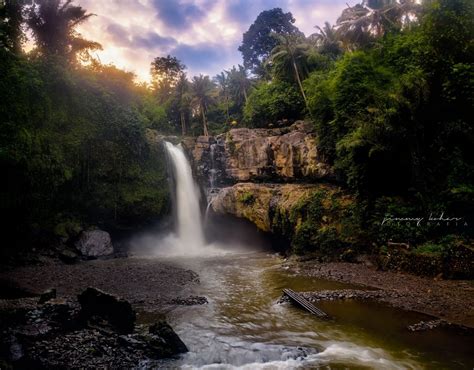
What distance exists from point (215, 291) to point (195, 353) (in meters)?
5.33

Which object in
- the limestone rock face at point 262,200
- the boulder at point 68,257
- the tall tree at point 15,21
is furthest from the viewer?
the limestone rock face at point 262,200

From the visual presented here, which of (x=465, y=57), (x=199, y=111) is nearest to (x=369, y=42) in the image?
(x=465, y=57)

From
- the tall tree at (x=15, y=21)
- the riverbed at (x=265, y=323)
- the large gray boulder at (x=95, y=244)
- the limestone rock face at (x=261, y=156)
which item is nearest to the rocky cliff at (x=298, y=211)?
the limestone rock face at (x=261, y=156)

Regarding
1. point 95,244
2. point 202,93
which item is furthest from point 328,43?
point 95,244

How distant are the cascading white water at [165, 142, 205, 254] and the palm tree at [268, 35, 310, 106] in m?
13.8

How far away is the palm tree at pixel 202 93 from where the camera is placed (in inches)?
1766

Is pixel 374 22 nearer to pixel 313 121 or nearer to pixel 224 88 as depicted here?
pixel 313 121

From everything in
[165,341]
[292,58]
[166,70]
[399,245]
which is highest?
[166,70]

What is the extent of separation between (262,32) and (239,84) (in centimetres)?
1689

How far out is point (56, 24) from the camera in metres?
26.7

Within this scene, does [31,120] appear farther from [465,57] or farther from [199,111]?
[199,111]

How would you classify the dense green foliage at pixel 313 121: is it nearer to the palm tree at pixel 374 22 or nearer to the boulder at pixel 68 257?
the palm tree at pixel 374 22

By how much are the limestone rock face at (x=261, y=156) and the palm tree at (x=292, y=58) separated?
28.0 feet

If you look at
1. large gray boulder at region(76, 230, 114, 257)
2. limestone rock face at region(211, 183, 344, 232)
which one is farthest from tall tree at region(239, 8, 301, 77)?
large gray boulder at region(76, 230, 114, 257)
